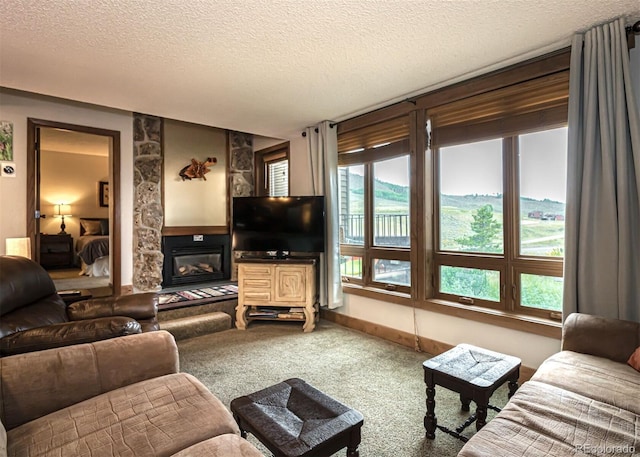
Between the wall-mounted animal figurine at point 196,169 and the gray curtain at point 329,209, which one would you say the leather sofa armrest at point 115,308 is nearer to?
the gray curtain at point 329,209

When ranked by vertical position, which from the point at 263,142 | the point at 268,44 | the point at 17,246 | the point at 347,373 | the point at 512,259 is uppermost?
the point at 263,142

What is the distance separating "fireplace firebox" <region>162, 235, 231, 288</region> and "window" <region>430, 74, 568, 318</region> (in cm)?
351

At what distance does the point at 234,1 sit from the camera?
1.80m

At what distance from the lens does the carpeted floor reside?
6.37 ft

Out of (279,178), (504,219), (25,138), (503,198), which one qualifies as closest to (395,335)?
(504,219)

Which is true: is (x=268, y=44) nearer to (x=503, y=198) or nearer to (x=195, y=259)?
(x=503, y=198)

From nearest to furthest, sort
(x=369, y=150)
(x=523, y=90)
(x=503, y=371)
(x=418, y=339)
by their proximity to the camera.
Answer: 1. (x=503, y=371)
2. (x=523, y=90)
3. (x=418, y=339)
4. (x=369, y=150)

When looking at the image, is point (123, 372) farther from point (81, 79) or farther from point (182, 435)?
point (81, 79)

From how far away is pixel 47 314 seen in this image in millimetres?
2141

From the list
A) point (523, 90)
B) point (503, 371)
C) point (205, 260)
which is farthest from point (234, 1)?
point (205, 260)

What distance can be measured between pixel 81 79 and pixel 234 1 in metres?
1.73

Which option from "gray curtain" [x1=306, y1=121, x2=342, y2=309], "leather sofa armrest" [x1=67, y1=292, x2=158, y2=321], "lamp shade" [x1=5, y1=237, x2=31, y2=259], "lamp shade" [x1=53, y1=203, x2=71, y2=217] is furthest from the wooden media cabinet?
"lamp shade" [x1=53, y1=203, x2=71, y2=217]
